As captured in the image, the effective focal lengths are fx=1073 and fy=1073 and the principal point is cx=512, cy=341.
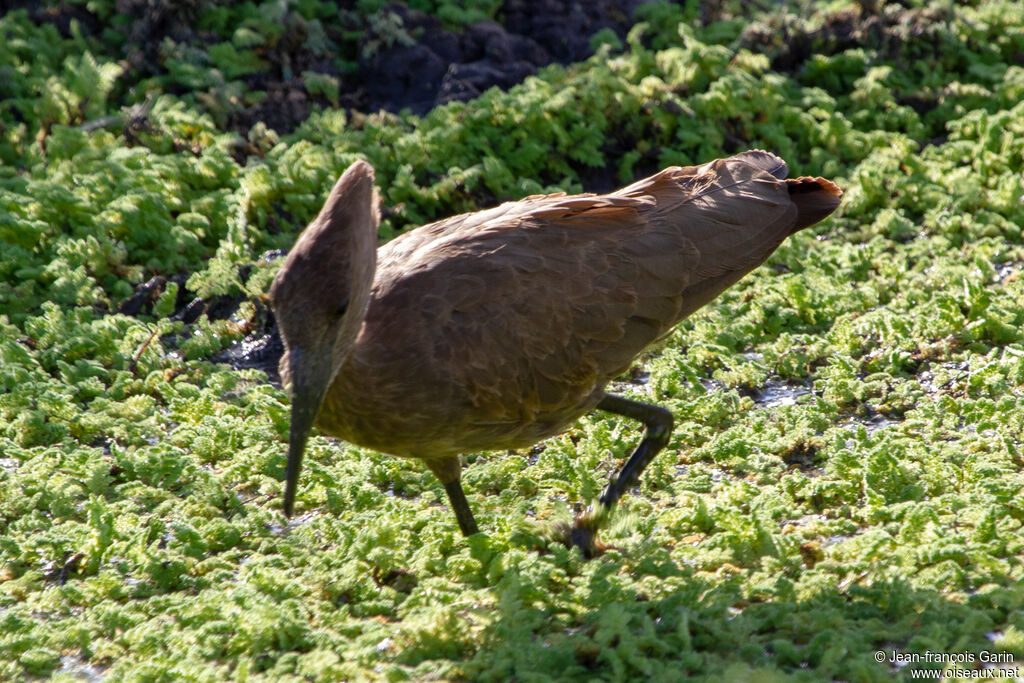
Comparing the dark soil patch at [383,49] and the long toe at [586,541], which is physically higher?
the dark soil patch at [383,49]

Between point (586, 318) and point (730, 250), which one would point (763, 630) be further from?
point (730, 250)

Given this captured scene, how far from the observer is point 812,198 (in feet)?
19.0

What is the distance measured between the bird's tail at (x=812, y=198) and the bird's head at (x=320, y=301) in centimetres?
250

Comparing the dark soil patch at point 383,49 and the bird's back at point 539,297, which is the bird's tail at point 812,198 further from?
the dark soil patch at point 383,49

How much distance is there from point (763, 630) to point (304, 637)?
176cm

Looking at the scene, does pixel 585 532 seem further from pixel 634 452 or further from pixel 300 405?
pixel 300 405

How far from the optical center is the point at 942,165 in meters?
8.42

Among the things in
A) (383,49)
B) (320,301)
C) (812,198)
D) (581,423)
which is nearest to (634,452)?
(581,423)

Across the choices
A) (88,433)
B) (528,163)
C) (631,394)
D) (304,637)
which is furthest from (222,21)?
(304,637)

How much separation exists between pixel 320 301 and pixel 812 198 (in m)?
2.92

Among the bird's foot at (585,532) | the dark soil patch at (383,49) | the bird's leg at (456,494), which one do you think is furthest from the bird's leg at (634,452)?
the dark soil patch at (383,49)

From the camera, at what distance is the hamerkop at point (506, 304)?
14.4ft

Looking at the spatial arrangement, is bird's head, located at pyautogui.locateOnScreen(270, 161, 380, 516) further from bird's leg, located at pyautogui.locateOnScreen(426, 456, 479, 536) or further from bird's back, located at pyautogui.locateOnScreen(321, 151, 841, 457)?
bird's leg, located at pyautogui.locateOnScreen(426, 456, 479, 536)

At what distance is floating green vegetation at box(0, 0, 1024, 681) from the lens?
412 cm
